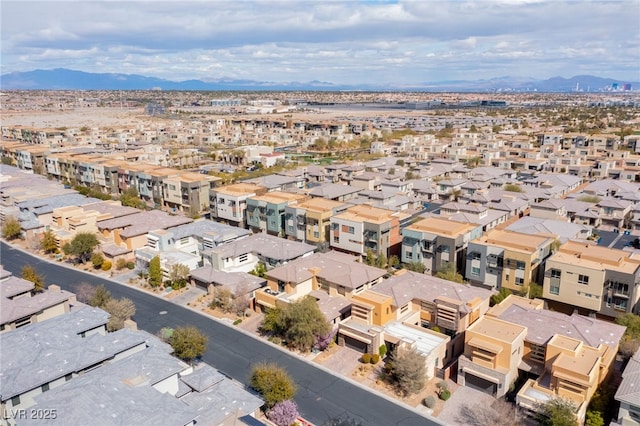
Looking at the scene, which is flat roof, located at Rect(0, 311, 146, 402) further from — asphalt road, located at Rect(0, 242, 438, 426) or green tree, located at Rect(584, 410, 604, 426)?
green tree, located at Rect(584, 410, 604, 426)

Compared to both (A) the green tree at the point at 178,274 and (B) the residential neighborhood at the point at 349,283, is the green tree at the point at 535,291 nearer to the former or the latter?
(B) the residential neighborhood at the point at 349,283

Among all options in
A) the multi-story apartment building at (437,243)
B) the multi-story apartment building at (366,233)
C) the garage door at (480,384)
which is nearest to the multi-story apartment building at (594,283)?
the multi-story apartment building at (437,243)

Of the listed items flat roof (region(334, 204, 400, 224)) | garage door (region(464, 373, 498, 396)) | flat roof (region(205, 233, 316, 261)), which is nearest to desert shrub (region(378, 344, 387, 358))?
garage door (region(464, 373, 498, 396))

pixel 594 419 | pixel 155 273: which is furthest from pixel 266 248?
pixel 594 419

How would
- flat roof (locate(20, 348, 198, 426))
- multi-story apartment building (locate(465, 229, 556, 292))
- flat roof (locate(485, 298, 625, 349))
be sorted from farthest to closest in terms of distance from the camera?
multi-story apartment building (locate(465, 229, 556, 292)), flat roof (locate(485, 298, 625, 349)), flat roof (locate(20, 348, 198, 426))

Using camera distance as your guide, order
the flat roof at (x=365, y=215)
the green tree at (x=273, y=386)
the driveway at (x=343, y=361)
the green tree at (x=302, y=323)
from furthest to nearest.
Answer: the flat roof at (x=365, y=215), the green tree at (x=302, y=323), the driveway at (x=343, y=361), the green tree at (x=273, y=386)

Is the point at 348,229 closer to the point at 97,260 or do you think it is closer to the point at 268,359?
the point at 268,359
